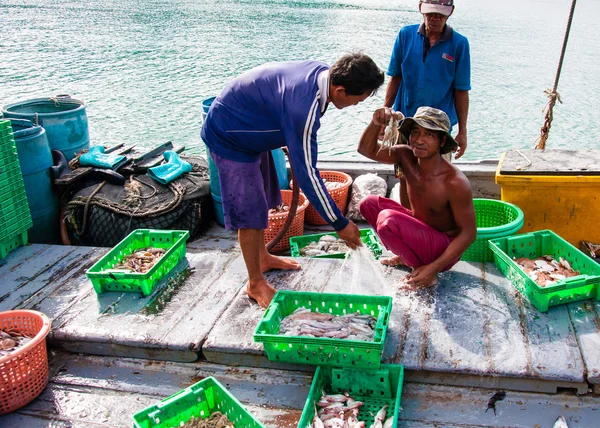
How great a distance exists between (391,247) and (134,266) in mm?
1777

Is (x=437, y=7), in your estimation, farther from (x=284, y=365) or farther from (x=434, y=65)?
(x=284, y=365)

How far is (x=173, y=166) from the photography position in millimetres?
5363

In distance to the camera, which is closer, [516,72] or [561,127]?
[561,127]

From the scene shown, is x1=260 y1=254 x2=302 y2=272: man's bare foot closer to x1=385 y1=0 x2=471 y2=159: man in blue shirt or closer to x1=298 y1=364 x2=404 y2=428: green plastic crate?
x1=298 y1=364 x2=404 y2=428: green plastic crate

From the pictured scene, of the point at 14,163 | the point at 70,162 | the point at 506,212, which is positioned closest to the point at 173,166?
the point at 70,162

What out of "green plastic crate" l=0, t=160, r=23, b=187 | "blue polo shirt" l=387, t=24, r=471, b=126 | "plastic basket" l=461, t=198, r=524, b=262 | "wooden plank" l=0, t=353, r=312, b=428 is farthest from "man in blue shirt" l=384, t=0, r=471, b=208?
"green plastic crate" l=0, t=160, r=23, b=187

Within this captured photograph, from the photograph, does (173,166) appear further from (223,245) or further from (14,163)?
(14,163)

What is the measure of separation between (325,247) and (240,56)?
14508 mm

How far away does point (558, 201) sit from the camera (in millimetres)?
4203

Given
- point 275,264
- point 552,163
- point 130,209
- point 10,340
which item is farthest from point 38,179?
point 552,163

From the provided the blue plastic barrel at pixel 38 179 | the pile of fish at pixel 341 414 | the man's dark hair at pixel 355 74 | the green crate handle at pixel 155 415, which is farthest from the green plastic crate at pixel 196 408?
the blue plastic barrel at pixel 38 179

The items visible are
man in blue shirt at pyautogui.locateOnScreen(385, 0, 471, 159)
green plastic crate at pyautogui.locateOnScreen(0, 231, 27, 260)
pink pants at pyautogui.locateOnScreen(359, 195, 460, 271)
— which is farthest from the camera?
green plastic crate at pyautogui.locateOnScreen(0, 231, 27, 260)

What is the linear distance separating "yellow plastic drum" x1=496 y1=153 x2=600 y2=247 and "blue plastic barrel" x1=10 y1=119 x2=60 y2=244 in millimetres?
3950

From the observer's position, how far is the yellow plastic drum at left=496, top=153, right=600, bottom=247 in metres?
4.12
